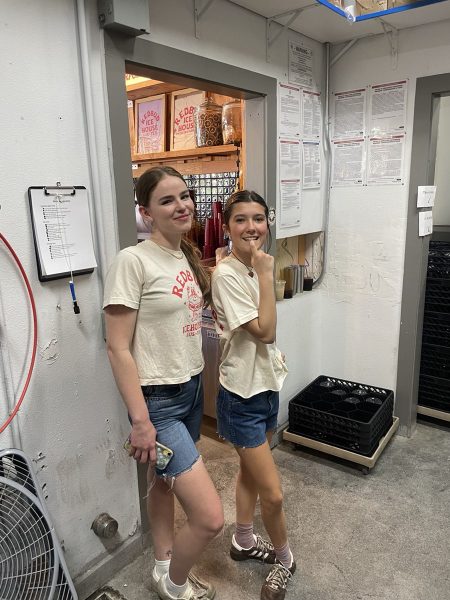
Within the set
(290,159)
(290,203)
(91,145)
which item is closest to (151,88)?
(290,159)

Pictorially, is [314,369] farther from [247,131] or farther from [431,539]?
[247,131]

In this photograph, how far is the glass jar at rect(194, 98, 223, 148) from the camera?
2.74 metres

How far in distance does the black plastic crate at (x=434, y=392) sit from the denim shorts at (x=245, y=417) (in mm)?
1773

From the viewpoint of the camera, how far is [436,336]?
9.80 ft

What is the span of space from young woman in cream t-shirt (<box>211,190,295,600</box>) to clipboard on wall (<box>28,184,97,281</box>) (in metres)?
0.48

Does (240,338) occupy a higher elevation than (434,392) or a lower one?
higher

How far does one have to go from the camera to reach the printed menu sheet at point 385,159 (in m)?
2.68

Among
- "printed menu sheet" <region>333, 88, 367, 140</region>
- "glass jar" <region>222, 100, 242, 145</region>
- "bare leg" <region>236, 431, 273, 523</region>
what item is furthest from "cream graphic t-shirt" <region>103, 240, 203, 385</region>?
"printed menu sheet" <region>333, 88, 367, 140</region>

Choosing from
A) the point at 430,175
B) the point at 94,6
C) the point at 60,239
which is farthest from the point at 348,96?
the point at 60,239

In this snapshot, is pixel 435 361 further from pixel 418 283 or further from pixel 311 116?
pixel 311 116

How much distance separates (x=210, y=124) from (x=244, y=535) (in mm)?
2191

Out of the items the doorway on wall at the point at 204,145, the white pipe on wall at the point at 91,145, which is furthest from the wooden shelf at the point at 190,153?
the white pipe on wall at the point at 91,145

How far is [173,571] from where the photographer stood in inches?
64.5

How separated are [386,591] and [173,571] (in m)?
0.85
